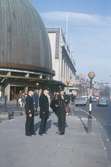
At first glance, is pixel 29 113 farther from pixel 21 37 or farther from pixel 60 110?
pixel 21 37

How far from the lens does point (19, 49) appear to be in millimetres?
85062

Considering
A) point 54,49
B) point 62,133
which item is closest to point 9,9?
point 54,49

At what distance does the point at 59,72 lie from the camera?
12825 centimetres

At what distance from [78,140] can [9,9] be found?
68.1 m

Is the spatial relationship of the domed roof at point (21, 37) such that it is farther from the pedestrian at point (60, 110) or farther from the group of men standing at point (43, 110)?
the group of men standing at point (43, 110)

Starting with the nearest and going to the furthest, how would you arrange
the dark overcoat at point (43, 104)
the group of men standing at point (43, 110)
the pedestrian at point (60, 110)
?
the group of men standing at point (43, 110), the dark overcoat at point (43, 104), the pedestrian at point (60, 110)

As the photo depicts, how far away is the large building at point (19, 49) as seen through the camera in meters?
81.9

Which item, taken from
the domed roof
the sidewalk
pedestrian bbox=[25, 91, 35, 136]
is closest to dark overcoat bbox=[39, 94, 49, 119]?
pedestrian bbox=[25, 91, 35, 136]

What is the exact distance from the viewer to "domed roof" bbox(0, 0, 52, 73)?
273ft

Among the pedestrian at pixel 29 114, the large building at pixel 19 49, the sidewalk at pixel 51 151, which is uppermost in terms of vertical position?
the large building at pixel 19 49

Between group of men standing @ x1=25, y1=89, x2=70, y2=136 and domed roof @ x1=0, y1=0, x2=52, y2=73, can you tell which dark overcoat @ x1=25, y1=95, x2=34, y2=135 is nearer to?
group of men standing @ x1=25, y1=89, x2=70, y2=136

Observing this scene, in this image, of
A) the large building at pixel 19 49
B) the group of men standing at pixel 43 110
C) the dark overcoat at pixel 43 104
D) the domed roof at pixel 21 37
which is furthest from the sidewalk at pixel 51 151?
the domed roof at pixel 21 37

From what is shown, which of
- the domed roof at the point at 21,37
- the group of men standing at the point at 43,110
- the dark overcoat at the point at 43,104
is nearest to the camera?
the group of men standing at the point at 43,110

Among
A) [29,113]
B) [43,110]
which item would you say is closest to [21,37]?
[43,110]
